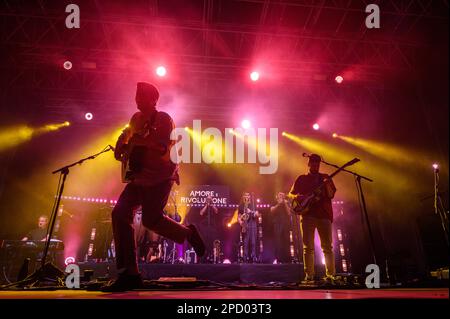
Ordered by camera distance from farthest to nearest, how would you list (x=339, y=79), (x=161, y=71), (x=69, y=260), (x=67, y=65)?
1. (x=339, y=79)
2. (x=69, y=260)
3. (x=161, y=71)
4. (x=67, y=65)

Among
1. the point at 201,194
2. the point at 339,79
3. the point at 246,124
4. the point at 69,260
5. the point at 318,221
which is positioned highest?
the point at 339,79

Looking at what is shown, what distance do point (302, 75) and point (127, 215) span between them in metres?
8.24

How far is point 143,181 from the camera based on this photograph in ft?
10.5

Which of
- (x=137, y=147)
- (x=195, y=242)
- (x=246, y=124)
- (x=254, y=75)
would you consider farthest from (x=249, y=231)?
(x=137, y=147)

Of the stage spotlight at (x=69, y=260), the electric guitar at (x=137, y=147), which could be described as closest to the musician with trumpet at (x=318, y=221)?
the electric guitar at (x=137, y=147)

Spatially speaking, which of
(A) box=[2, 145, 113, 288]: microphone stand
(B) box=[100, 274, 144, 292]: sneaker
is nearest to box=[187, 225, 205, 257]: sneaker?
(B) box=[100, 274, 144, 292]: sneaker

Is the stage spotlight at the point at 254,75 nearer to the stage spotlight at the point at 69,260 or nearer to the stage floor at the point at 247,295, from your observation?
the stage floor at the point at 247,295

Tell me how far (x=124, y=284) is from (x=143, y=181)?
102cm

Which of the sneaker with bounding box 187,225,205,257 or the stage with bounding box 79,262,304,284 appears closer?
the sneaker with bounding box 187,225,205,257

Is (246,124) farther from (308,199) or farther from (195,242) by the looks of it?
(195,242)

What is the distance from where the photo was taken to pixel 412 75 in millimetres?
9000

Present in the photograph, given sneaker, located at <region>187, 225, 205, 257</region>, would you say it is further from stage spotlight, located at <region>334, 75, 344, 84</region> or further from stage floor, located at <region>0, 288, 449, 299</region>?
stage spotlight, located at <region>334, 75, 344, 84</region>

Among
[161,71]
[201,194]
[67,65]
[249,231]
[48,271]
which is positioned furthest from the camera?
[201,194]

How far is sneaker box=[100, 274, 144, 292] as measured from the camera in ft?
9.31
